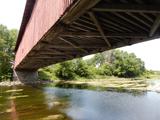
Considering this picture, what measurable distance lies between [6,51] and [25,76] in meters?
13.6

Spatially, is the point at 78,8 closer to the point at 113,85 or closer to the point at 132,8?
the point at 132,8

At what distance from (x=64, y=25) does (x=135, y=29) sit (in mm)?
2659

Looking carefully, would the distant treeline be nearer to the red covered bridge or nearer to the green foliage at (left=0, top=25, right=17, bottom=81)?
the green foliage at (left=0, top=25, right=17, bottom=81)

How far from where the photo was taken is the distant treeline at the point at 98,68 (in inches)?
2276

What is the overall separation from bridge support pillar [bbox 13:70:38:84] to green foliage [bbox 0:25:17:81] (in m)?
3.56

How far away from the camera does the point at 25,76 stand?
4188cm

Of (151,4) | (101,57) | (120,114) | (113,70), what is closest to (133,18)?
(151,4)

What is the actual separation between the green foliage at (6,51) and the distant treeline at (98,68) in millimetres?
6727

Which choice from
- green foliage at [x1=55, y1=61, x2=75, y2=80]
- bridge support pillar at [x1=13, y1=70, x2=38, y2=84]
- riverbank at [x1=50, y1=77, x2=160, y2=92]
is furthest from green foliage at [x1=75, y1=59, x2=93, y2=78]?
bridge support pillar at [x1=13, y1=70, x2=38, y2=84]

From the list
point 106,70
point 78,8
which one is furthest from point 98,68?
point 78,8

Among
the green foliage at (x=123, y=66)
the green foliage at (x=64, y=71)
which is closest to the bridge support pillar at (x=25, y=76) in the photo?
the green foliage at (x=64, y=71)

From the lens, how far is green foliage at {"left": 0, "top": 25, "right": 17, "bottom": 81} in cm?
4578

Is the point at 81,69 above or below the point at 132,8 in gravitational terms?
above

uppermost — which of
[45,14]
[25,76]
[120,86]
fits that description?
[45,14]
